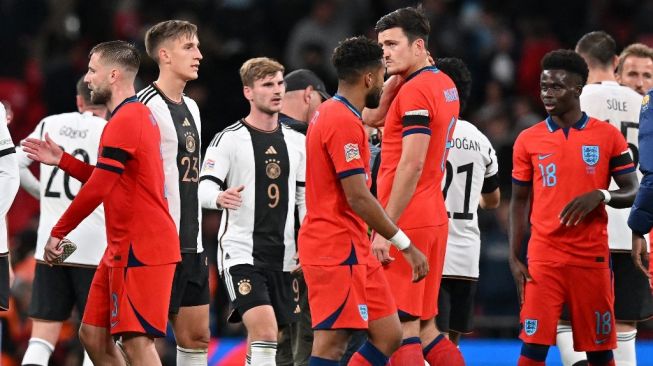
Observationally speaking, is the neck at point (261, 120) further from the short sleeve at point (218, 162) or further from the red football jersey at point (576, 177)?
the red football jersey at point (576, 177)

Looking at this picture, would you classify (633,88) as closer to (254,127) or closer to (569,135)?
(569,135)

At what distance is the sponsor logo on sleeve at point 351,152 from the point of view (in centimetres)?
660

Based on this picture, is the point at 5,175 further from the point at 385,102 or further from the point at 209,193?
the point at 385,102

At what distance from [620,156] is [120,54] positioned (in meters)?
3.19

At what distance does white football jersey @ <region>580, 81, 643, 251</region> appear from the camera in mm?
8516

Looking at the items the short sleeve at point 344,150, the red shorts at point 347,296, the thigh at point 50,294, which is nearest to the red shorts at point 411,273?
the red shorts at point 347,296

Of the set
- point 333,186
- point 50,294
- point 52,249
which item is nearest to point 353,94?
point 333,186

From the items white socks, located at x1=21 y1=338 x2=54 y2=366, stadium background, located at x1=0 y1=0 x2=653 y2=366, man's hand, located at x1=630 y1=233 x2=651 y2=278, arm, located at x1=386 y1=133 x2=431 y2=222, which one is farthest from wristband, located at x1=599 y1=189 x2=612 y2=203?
stadium background, located at x1=0 y1=0 x2=653 y2=366

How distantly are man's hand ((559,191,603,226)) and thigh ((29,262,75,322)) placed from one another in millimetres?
3581

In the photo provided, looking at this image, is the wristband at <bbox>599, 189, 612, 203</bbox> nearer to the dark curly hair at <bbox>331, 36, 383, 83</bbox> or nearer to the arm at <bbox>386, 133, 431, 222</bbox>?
the arm at <bbox>386, 133, 431, 222</bbox>

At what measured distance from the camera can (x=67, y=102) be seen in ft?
46.4

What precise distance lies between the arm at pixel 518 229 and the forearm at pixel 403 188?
4.07 ft

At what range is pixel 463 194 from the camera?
831 cm

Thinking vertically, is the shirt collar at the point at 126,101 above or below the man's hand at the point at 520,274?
above
